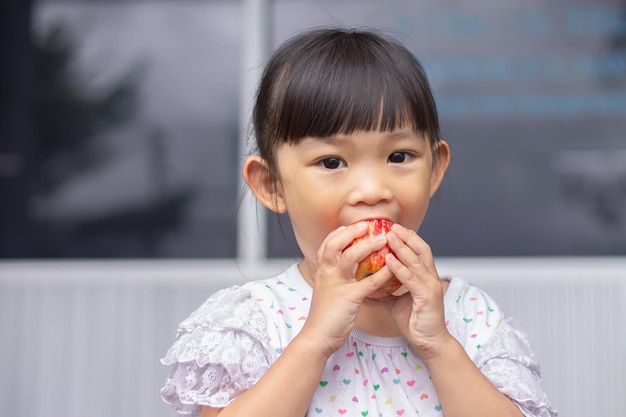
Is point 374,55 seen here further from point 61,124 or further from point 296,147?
point 61,124

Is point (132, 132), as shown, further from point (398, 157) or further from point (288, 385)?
point (288, 385)

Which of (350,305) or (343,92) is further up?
(343,92)

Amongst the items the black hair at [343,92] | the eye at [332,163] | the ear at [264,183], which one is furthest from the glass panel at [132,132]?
the eye at [332,163]

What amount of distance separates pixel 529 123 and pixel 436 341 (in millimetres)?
3027

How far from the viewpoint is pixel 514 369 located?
158 centimetres

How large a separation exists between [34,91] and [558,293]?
2728 millimetres

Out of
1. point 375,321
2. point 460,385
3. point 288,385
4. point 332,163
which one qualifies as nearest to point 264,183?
point 332,163

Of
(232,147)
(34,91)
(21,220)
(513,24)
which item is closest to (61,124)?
(34,91)

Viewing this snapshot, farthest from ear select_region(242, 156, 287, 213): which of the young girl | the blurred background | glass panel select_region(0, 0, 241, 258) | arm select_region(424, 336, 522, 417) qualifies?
glass panel select_region(0, 0, 241, 258)

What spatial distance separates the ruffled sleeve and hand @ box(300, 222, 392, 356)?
0.42ft

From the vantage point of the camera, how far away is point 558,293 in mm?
3734

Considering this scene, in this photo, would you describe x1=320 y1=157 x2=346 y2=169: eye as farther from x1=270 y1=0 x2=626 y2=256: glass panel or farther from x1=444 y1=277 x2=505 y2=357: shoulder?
x1=270 y1=0 x2=626 y2=256: glass panel

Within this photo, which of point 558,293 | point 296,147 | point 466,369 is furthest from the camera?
point 558,293

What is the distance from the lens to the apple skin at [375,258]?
1.46m
